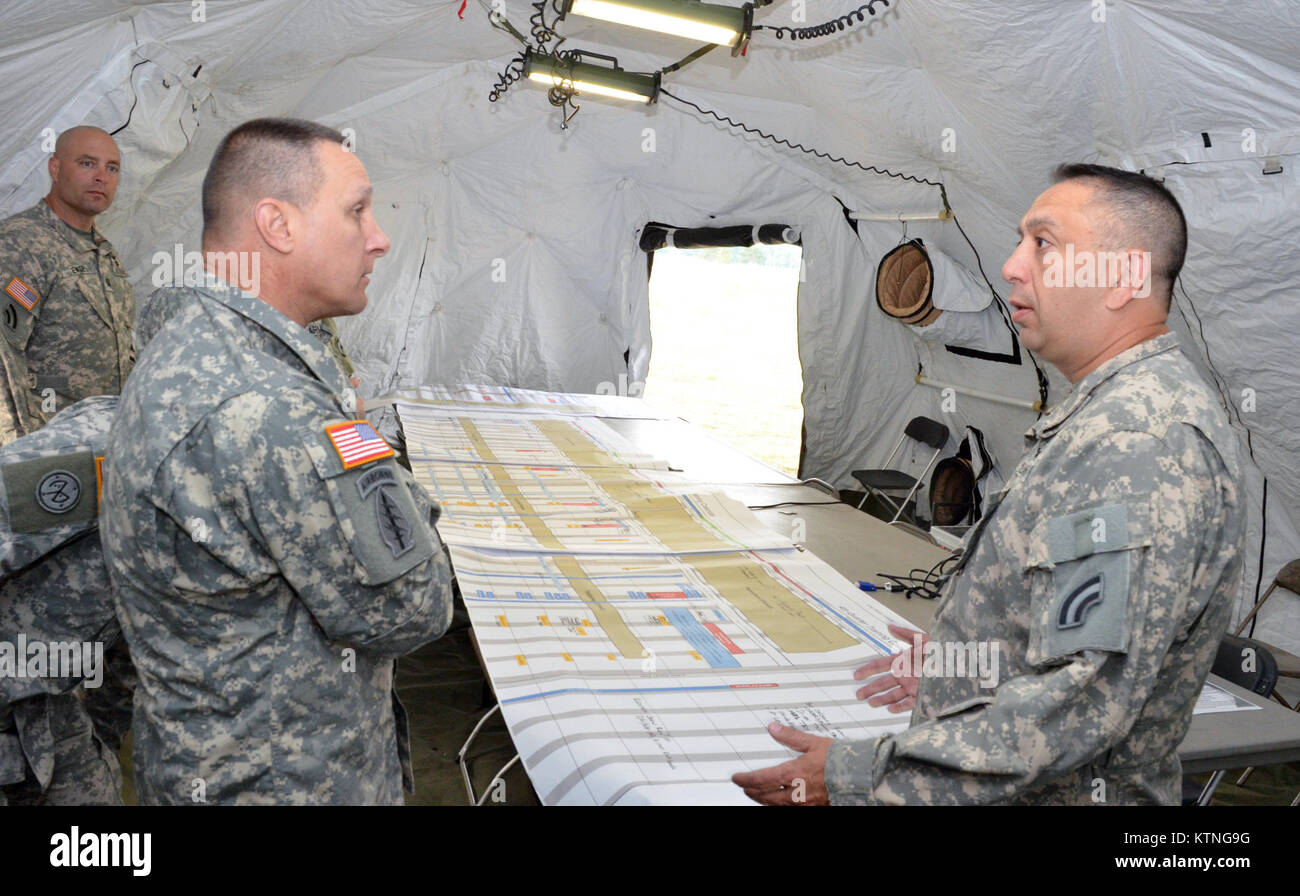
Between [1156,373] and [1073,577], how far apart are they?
1.12 feet

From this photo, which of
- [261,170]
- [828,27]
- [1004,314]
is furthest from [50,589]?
[1004,314]

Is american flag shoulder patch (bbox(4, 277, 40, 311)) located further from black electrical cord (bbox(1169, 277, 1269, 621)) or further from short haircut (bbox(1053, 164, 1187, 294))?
black electrical cord (bbox(1169, 277, 1269, 621))

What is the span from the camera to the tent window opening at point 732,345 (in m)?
10.8

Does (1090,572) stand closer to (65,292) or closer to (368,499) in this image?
(368,499)

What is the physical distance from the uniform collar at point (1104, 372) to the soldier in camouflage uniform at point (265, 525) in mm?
990

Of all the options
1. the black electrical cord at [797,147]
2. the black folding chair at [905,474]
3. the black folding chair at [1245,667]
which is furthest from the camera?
the black folding chair at [905,474]

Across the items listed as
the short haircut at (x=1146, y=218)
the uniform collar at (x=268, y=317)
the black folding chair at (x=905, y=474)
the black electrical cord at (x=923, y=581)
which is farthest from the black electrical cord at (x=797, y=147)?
the uniform collar at (x=268, y=317)

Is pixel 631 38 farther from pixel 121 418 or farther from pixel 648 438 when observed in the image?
pixel 121 418

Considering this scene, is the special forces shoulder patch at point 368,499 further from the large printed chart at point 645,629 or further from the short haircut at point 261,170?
the large printed chart at point 645,629

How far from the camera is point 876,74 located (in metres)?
4.53

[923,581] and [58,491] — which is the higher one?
[58,491]

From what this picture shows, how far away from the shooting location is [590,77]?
4961 millimetres

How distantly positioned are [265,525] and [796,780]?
2.82ft
